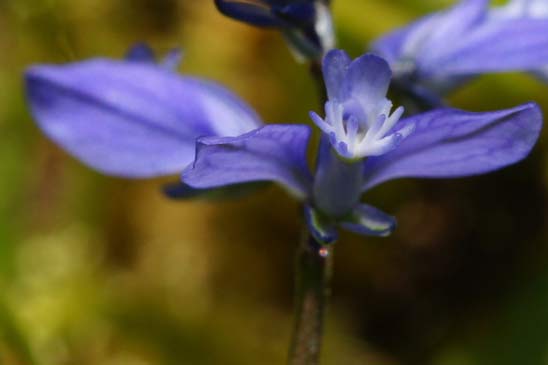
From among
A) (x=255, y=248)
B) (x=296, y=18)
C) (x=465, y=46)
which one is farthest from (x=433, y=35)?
(x=255, y=248)

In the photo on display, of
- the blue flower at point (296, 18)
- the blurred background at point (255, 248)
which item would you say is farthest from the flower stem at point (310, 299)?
the blurred background at point (255, 248)

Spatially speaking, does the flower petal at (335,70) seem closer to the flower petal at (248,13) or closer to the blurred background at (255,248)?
the flower petal at (248,13)

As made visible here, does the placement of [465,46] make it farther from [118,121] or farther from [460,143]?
[118,121]

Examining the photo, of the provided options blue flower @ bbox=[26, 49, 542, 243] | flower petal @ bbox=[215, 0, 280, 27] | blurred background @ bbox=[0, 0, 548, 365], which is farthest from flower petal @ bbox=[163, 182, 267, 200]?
blurred background @ bbox=[0, 0, 548, 365]

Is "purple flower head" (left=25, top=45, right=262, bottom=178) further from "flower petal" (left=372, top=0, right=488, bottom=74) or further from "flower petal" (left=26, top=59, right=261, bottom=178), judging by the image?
"flower petal" (left=372, top=0, right=488, bottom=74)

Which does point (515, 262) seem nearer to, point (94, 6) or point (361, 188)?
point (94, 6)

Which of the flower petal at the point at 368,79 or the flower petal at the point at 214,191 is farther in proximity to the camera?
the flower petal at the point at 214,191

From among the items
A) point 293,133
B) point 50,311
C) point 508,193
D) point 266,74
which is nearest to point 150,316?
point 50,311
